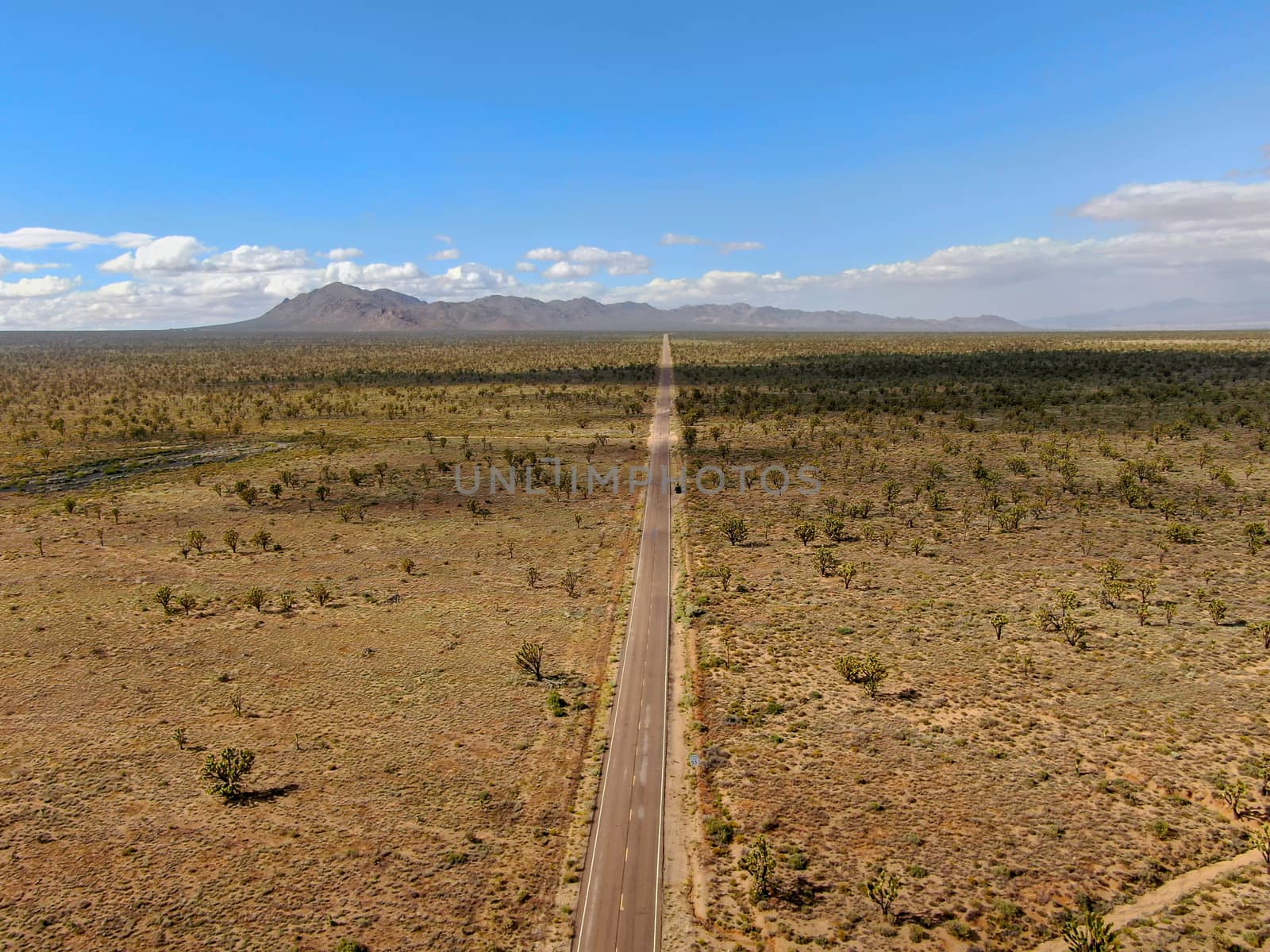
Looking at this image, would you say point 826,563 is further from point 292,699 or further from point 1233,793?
point 292,699

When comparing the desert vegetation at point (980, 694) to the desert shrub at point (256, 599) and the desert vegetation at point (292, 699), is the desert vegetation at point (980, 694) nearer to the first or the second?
the desert vegetation at point (292, 699)

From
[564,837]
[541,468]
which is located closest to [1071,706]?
[564,837]

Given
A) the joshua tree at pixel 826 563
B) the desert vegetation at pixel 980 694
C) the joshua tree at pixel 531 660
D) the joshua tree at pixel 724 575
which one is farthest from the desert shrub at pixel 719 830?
the joshua tree at pixel 826 563

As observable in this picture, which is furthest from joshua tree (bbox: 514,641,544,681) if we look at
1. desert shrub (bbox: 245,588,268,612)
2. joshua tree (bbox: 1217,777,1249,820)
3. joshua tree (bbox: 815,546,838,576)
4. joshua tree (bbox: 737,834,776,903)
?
joshua tree (bbox: 1217,777,1249,820)

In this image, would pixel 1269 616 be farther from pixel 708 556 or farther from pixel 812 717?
pixel 708 556

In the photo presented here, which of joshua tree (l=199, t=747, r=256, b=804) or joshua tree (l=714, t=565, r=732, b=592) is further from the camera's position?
joshua tree (l=714, t=565, r=732, b=592)

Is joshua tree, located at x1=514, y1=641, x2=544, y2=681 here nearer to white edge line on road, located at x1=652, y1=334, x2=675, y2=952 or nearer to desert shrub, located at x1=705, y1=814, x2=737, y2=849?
white edge line on road, located at x1=652, y1=334, x2=675, y2=952
